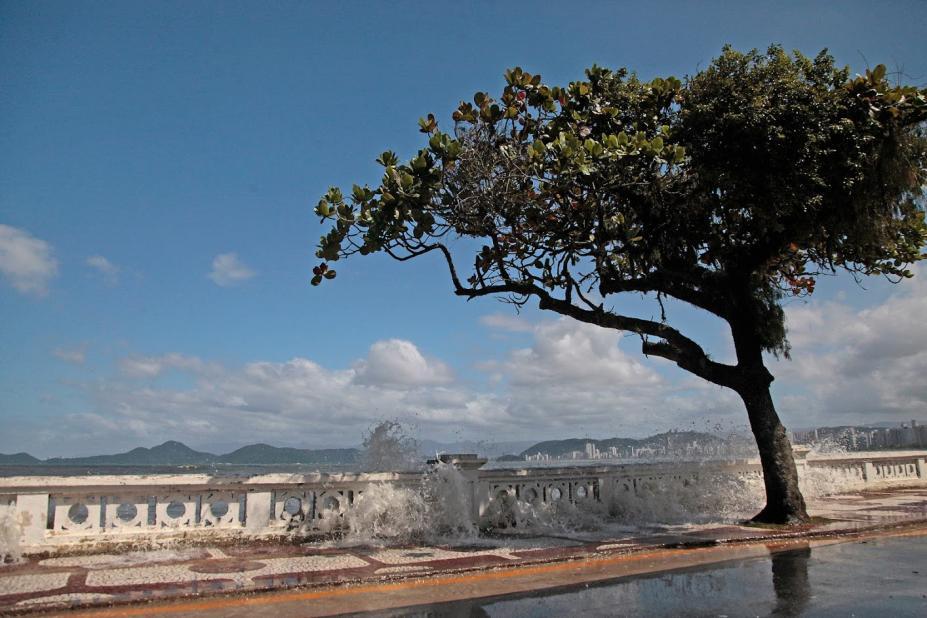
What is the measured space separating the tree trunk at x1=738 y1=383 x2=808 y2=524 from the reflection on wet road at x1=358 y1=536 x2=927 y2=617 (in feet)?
10.0

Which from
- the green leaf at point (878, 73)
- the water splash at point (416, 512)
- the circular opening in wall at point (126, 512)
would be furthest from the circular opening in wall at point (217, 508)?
the green leaf at point (878, 73)

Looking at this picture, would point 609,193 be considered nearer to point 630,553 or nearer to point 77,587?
point 630,553

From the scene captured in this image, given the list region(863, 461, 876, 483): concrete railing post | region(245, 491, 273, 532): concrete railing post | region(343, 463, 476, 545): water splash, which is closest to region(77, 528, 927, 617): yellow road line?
region(343, 463, 476, 545): water splash

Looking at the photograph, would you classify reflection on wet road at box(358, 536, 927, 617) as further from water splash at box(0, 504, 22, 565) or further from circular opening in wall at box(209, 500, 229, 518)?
water splash at box(0, 504, 22, 565)

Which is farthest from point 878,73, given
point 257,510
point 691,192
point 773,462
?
point 257,510

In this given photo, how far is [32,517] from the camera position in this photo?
805cm

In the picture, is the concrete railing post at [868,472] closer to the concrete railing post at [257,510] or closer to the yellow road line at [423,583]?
the yellow road line at [423,583]

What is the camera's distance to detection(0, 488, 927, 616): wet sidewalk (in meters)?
6.02

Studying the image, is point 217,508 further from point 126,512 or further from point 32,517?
point 126,512

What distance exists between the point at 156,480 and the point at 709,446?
1241 cm

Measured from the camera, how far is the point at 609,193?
11180 mm

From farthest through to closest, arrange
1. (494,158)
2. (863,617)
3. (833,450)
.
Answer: (833,450), (494,158), (863,617)

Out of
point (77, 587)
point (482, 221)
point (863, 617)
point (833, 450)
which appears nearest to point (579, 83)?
point (482, 221)

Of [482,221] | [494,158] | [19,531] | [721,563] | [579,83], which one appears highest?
[579,83]
